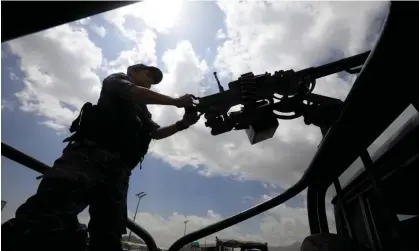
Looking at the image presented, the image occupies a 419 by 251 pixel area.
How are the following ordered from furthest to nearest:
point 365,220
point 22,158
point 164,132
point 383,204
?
point 164,132
point 22,158
point 365,220
point 383,204

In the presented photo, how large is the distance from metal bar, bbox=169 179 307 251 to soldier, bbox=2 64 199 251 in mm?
523

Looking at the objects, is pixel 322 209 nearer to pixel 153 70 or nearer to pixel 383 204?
pixel 383 204

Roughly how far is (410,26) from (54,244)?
1794 millimetres

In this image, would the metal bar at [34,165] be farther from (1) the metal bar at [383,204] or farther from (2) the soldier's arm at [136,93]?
(1) the metal bar at [383,204]

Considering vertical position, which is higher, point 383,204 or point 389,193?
point 389,193

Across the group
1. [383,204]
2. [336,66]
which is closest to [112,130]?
[383,204]

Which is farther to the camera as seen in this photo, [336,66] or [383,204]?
[336,66]

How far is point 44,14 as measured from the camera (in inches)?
20.0

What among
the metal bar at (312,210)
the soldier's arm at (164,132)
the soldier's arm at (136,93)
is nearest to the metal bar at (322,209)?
the metal bar at (312,210)

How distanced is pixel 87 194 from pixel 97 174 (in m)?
0.14

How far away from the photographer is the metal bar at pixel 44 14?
48 cm

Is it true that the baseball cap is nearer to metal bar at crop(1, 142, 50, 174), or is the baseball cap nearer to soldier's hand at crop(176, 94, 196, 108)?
soldier's hand at crop(176, 94, 196, 108)

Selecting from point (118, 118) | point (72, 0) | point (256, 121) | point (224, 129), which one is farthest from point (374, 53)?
point (118, 118)

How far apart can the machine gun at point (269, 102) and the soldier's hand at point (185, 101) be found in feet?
0.44
